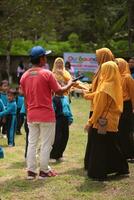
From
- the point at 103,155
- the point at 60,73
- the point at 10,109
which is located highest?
the point at 60,73

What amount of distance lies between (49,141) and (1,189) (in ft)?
3.29

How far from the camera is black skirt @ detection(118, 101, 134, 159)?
9.30 m

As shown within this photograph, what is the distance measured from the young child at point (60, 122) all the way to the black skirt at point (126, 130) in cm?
104

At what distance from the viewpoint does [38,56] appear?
26.5 feet

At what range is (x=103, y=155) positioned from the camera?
26.6ft

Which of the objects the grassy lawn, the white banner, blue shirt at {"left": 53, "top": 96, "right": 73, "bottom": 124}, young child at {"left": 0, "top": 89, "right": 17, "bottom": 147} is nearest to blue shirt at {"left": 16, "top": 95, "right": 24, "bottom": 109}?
young child at {"left": 0, "top": 89, "right": 17, "bottom": 147}

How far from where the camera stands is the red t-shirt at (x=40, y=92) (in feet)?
26.2

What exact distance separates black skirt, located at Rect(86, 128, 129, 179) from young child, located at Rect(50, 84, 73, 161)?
1.56 m

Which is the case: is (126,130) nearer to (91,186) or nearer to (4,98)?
(91,186)

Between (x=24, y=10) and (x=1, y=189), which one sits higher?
(x=24, y=10)

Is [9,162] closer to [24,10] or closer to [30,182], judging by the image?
[30,182]

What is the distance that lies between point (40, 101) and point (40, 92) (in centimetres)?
13

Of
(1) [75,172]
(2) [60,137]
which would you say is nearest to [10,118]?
(2) [60,137]

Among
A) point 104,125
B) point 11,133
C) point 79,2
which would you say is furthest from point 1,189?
point 79,2
